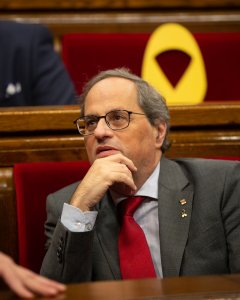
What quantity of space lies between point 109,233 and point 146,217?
42 millimetres

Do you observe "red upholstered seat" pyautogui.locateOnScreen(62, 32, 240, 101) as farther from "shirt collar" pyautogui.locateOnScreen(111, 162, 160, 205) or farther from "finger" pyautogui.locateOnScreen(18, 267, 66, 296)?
"finger" pyautogui.locateOnScreen(18, 267, 66, 296)

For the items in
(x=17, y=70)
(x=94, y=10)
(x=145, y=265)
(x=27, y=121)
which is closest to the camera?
(x=145, y=265)

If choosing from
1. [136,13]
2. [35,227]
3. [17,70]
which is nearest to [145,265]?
[35,227]

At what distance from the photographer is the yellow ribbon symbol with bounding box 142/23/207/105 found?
91cm

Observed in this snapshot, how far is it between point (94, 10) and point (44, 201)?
0.54 m

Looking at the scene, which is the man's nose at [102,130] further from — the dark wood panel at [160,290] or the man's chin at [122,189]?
the dark wood panel at [160,290]

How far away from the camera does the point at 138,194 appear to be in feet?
2.28

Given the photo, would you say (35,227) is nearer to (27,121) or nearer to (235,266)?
(27,121)

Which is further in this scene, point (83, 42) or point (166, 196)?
point (83, 42)

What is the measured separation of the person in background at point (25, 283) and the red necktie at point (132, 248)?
0.28m

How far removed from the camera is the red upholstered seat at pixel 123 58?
3.51 feet

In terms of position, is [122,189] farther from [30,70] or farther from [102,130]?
[30,70]

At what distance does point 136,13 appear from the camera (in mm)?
1178

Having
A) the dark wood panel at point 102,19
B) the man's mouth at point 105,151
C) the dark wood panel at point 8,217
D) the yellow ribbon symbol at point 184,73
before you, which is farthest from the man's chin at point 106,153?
the dark wood panel at point 102,19
